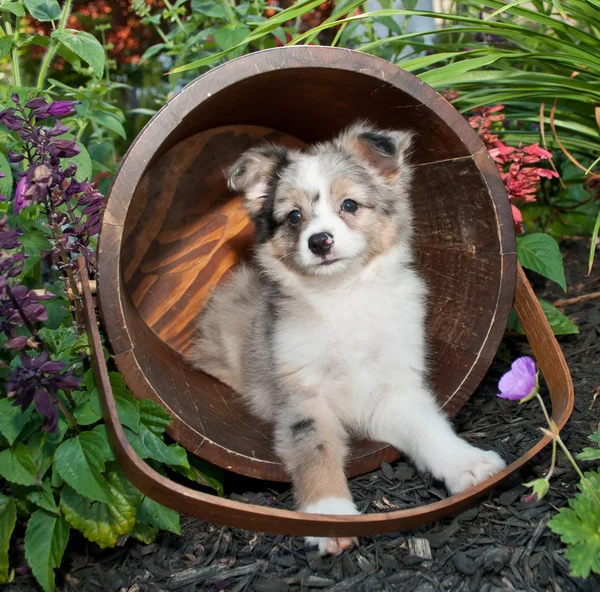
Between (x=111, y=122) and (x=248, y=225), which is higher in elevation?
(x=111, y=122)

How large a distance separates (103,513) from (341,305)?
130cm

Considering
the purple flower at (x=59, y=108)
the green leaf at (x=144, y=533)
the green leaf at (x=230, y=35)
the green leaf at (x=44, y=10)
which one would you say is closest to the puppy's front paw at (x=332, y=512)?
the green leaf at (x=144, y=533)

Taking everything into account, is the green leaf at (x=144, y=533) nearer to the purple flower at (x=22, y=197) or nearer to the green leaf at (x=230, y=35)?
the purple flower at (x=22, y=197)

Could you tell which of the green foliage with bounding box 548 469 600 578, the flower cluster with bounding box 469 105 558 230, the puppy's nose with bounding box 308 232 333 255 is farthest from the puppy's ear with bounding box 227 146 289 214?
the green foliage with bounding box 548 469 600 578

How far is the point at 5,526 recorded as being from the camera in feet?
7.72

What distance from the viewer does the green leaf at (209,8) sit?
384 cm

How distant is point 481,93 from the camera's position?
12.0ft

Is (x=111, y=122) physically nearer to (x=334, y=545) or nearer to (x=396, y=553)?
(x=334, y=545)

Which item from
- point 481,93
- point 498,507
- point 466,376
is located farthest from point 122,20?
point 498,507

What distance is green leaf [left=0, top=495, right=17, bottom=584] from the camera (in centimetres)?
230

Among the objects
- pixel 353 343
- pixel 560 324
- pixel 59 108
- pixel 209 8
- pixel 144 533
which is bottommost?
pixel 144 533

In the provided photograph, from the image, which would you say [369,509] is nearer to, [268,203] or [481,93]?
[268,203]

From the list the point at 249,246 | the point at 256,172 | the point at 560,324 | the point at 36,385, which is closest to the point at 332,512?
the point at 36,385

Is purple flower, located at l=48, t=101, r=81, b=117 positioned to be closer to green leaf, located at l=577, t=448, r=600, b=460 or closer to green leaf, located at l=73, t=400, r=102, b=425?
green leaf, located at l=73, t=400, r=102, b=425
